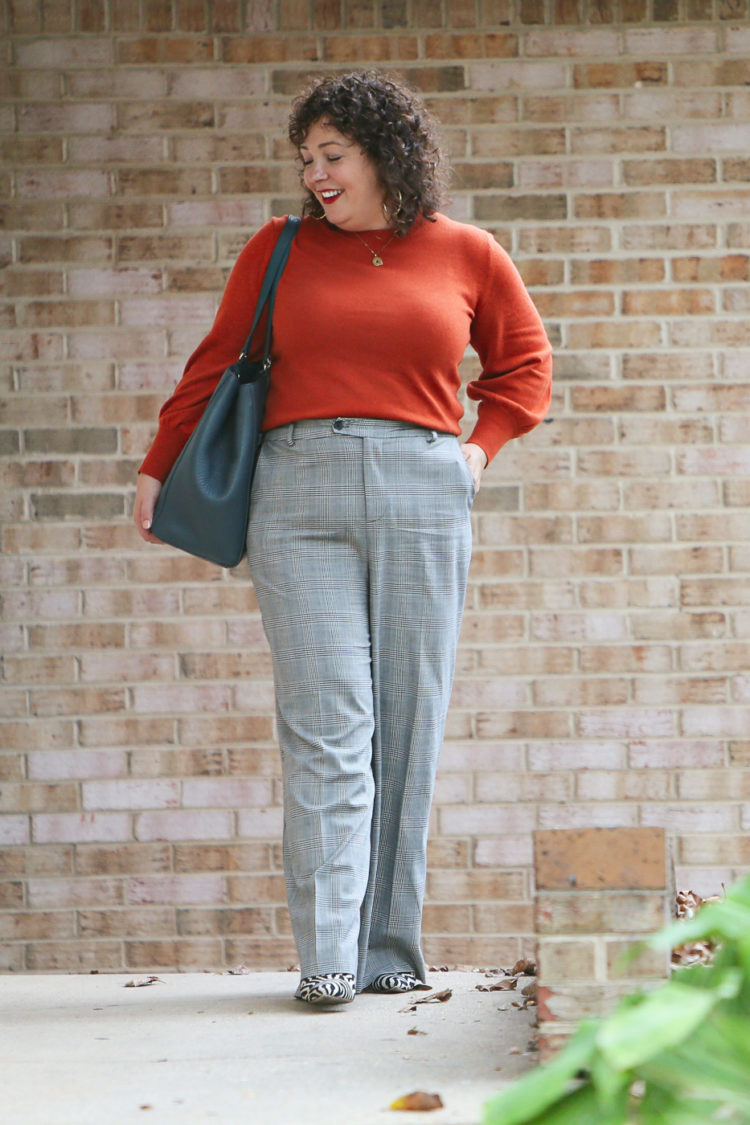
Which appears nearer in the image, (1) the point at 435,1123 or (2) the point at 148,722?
(1) the point at 435,1123

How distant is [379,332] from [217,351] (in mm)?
340

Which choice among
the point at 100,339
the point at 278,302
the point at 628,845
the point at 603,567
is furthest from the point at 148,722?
the point at 628,845

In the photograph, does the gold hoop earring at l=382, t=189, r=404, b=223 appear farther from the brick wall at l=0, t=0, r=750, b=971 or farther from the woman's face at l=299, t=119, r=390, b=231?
the brick wall at l=0, t=0, r=750, b=971

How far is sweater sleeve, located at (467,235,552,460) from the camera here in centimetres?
255

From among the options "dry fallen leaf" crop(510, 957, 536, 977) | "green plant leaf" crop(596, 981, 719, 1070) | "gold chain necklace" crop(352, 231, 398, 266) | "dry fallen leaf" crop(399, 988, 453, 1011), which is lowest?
"dry fallen leaf" crop(510, 957, 536, 977)

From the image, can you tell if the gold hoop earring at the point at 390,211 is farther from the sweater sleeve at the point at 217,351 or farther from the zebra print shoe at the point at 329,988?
the zebra print shoe at the point at 329,988

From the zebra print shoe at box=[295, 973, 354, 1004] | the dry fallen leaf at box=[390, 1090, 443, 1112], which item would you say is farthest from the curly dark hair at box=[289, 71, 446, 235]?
the dry fallen leaf at box=[390, 1090, 443, 1112]

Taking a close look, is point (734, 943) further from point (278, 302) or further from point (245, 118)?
point (245, 118)

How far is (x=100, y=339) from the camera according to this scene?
3650 millimetres

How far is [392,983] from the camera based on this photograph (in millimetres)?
2418

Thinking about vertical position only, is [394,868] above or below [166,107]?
below

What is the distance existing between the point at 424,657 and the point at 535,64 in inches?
78.7

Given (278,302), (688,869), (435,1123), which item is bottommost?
(688,869)

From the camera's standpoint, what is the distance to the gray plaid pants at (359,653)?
2.29 metres
